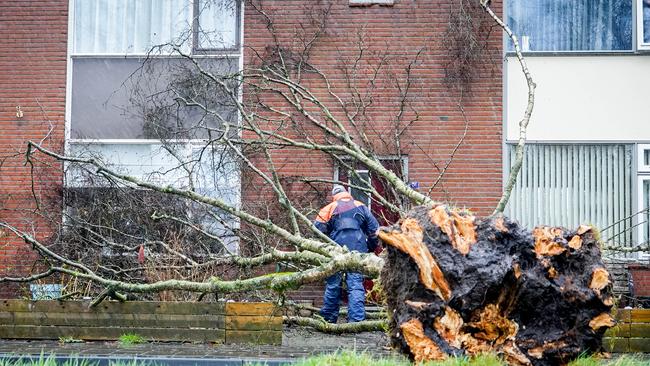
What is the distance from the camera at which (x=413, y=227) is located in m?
7.14

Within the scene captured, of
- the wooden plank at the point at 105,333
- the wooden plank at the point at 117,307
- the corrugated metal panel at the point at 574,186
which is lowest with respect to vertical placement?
the wooden plank at the point at 105,333

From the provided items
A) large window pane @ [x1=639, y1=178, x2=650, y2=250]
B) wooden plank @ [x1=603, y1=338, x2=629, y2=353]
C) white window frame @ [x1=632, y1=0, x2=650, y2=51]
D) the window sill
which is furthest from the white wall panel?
A: wooden plank @ [x1=603, y1=338, x2=629, y2=353]

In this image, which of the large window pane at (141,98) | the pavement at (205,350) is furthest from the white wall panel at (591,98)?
the pavement at (205,350)

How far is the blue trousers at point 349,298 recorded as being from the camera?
38.8ft

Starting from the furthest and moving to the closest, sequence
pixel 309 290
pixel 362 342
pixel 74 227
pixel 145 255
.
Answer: pixel 309 290, pixel 74 227, pixel 145 255, pixel 362 342

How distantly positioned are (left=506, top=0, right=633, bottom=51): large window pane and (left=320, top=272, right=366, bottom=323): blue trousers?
229 inches

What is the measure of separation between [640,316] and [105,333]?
5825 millimetres

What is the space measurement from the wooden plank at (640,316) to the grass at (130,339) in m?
5.29

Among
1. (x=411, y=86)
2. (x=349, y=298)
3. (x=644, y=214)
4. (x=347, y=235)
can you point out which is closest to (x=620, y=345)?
(x=349, y=298)

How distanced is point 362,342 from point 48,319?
356cm

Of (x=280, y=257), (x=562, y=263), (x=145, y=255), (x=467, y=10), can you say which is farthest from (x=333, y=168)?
(x=562, y=263)

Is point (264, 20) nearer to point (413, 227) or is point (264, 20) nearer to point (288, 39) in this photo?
point (288, 39)

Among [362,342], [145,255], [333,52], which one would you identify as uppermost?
[333,52]

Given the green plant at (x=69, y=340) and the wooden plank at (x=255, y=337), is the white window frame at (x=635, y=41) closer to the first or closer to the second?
the wooden plank at (x=255, y=337)
